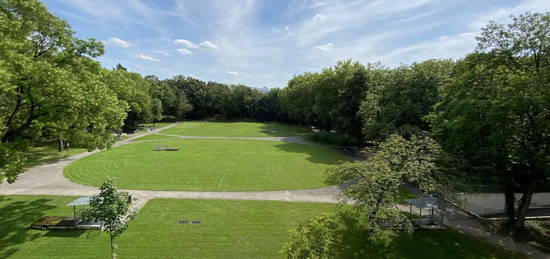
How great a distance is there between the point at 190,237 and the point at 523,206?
18060 millimetres

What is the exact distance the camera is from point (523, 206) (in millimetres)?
13508

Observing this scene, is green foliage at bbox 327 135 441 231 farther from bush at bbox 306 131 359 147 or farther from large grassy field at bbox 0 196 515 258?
bush at bbox 306 131 359 147

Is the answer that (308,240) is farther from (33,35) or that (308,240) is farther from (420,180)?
(33,35)

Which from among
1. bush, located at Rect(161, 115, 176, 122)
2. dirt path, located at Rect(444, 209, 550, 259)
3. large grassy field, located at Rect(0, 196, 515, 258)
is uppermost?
bush, located at Rect(161, 115, 176, 122)

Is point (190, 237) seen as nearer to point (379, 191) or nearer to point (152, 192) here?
point (152, 192)

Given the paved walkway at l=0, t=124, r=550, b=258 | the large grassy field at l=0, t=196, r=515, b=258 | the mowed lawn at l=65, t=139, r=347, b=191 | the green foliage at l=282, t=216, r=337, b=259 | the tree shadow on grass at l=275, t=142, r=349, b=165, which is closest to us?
the green foliage at l=282, t=216, r=337, b=259

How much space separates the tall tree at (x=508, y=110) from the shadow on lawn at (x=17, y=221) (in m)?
22.3

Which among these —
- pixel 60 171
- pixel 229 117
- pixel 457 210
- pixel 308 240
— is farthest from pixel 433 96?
pixel 229 117

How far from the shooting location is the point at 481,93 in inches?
511

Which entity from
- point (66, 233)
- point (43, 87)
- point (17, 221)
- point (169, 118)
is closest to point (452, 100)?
point (43, 87)

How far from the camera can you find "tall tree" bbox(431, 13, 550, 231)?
37.1 ft

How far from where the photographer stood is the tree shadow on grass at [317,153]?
2965 centimetres

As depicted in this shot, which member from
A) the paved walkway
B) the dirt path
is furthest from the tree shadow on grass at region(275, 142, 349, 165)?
the dirt path

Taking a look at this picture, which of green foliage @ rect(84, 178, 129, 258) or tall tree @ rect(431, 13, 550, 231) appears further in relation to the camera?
tall tree @ rect(431, 13, 550, 231)
